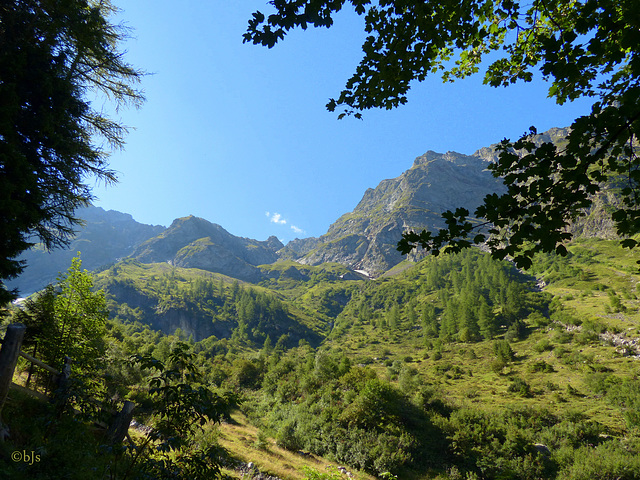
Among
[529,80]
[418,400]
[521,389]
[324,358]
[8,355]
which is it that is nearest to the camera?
[529,80]

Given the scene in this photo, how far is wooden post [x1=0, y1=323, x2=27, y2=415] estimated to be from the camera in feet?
17.8

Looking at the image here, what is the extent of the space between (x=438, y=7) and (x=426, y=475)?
22.0m

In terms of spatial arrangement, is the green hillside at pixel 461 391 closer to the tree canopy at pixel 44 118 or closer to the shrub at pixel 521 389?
the shrub at pixel 521 389

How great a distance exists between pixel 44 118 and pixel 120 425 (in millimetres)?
9345

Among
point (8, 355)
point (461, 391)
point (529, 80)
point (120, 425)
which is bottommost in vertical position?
point (461, 391)

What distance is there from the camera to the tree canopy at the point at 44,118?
7340mm

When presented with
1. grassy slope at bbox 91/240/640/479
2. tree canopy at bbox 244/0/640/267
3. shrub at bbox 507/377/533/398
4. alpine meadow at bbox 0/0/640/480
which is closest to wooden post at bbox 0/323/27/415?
alpine meadow at bbox 0/0/640/480

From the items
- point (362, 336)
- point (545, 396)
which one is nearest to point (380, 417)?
point (545, 396)

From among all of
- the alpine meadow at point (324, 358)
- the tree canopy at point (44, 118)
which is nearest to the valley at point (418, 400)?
the alpine meadow at point (324, 358)

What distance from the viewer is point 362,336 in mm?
120812

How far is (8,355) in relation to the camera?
18.1 feet

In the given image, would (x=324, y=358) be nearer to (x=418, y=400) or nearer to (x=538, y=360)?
(x=418, y=400)

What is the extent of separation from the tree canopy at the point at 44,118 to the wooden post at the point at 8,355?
335cm

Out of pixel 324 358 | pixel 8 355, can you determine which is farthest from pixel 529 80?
pixel 324 358
